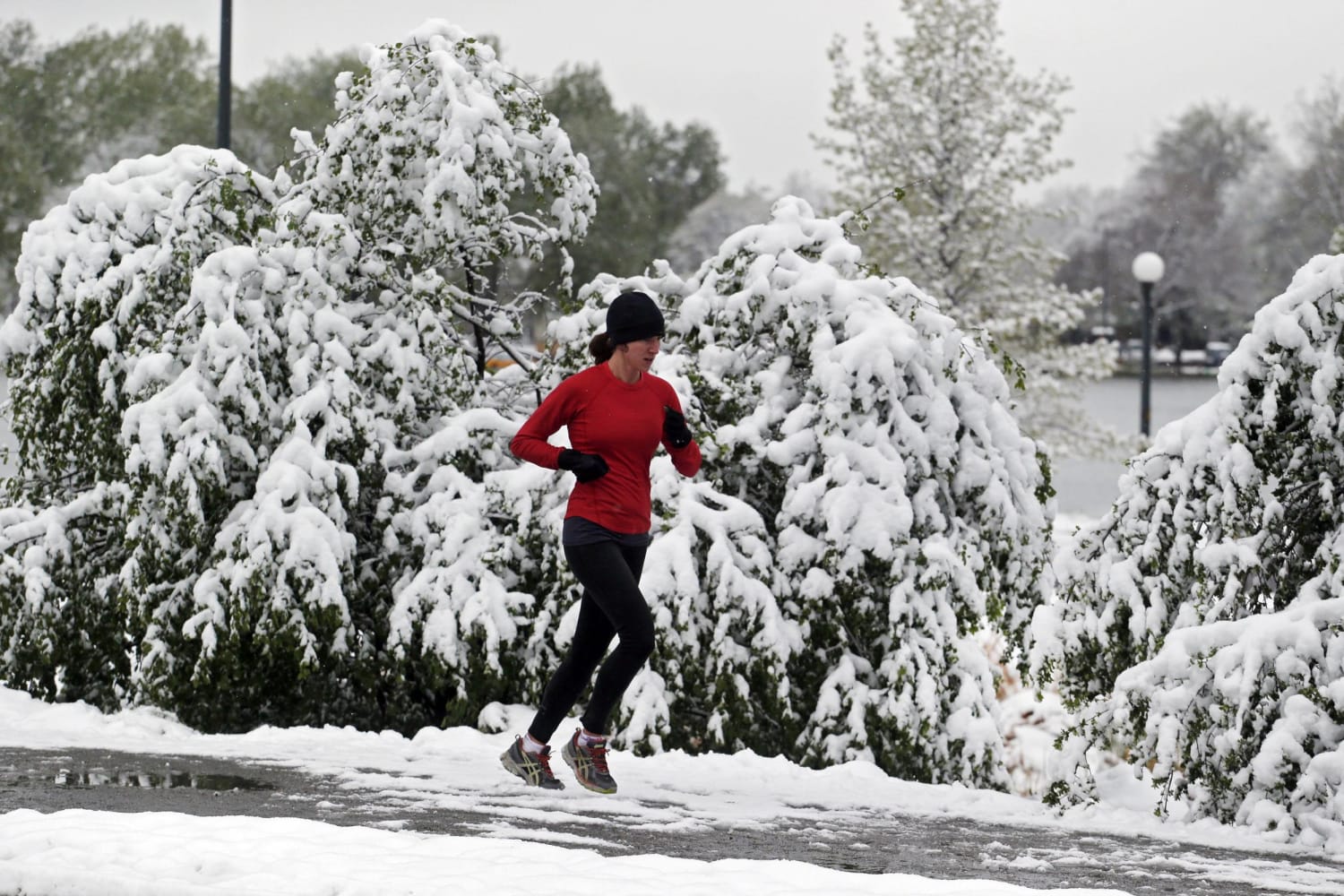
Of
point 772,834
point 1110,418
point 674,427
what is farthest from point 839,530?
point 1110,418

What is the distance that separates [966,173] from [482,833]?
2364cm

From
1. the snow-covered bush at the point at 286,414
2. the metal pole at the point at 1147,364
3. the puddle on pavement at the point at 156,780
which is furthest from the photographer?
the metal pole at the point at 1147,364

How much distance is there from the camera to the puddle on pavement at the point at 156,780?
6648mm

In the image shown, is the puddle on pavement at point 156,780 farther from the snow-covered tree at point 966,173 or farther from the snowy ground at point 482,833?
the snow-covered tree at point 966,173

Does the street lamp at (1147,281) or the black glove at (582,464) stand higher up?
the street lamp at (1147,281)

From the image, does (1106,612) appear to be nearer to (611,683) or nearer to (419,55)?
(611,683)

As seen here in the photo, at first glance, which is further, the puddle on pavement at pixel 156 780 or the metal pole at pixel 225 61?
the metal pole at pixel 225 61

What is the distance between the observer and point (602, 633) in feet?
20.9

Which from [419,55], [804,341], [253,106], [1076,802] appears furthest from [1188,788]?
[253,106]

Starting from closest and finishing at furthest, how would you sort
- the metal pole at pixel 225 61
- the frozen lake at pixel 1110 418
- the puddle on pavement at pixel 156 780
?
the puddle on pavement at pixel 156 780 → the metal pole at pixel 225 61 → the frozen lake at pixel 1110 418

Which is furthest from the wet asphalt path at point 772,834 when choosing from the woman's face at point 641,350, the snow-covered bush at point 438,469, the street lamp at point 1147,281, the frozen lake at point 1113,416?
the frozen lake at point 1113,416

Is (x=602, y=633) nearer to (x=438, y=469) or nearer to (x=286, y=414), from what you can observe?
(x=438, y=469)

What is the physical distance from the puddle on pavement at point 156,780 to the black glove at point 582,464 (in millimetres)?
1879

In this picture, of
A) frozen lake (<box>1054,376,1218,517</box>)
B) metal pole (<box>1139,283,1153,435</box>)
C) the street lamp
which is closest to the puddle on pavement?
the street lamp
